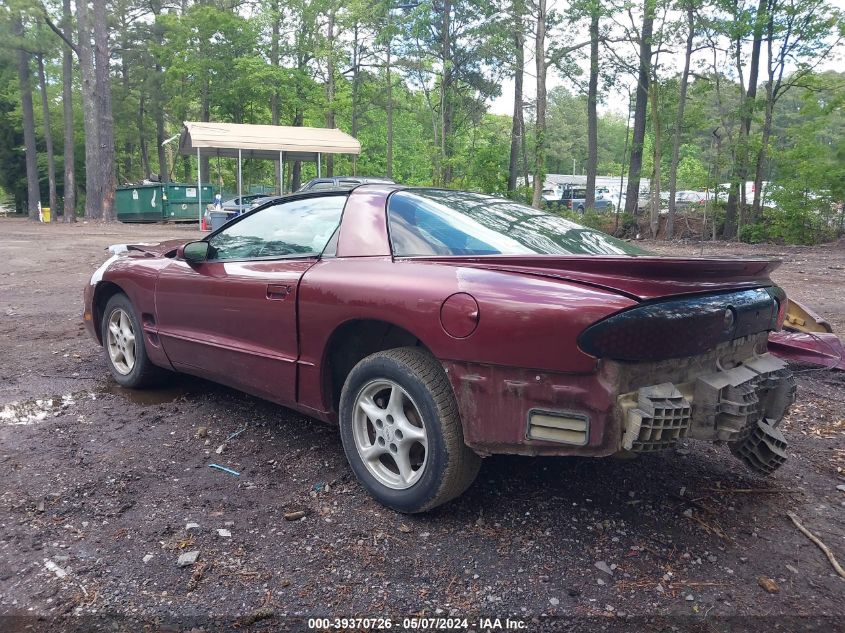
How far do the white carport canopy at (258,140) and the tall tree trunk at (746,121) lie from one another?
12583 mm

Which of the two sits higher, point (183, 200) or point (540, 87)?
point (540, 87)

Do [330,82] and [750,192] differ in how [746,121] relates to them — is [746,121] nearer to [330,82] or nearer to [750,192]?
[750,192]

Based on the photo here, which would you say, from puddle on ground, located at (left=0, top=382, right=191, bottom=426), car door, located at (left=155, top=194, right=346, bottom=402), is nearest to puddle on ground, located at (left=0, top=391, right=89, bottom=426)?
puddle on ground, located at (left=0, top=382, right=191, bottom=426)

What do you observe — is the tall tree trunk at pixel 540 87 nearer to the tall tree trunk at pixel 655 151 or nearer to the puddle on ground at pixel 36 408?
the tall tree trunk at pixel 655 151

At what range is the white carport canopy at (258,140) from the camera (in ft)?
68.4

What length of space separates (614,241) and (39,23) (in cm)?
3654

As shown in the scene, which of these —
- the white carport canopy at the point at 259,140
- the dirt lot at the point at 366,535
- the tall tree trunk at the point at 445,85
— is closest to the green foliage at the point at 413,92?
the tall tree trunk at the point at 445,85

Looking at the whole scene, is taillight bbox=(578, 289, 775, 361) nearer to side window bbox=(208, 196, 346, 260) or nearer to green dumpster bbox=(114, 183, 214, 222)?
side window bbox=(208, 196, 346, 260)

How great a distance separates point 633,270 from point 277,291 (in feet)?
6.03

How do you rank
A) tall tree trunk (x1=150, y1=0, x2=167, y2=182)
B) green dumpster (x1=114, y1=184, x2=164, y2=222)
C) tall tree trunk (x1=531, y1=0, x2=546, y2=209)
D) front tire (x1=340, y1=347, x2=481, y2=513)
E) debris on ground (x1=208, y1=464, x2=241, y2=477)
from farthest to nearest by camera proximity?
tall tree trunk (x1=150, y1=0, x2=167, y2=182) → green dumpster (x1=114, y1=184, x2=164, y2=222) → tall tree trunk (x1=531, y1=0, x2=546, y2=209) → debris on ground (x1=208, y1=464, x2=241, y2=477) → front tire (x1=340, y1=347, x2=481, y2=513)

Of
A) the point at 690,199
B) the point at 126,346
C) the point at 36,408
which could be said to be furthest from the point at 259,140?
the point at 36,408

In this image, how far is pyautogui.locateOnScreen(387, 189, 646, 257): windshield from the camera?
2869mm

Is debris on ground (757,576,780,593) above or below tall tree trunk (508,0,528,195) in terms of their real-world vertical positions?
below

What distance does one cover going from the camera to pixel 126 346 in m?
4.63
